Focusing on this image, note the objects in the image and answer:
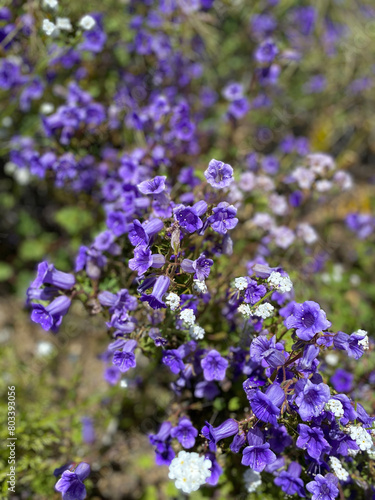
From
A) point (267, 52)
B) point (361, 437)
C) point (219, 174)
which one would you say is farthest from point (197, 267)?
point (267, 52)

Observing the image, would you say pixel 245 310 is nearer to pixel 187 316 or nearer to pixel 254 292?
pixel 254 292

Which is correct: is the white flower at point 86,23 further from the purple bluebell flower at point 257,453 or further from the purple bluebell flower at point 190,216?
the purple bluebell flower at point 257,453

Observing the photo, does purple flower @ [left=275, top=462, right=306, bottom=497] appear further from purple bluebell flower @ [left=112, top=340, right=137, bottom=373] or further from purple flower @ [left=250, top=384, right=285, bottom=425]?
purple bluebell flower @ [left=112, top=340, right=137, bottom=373]

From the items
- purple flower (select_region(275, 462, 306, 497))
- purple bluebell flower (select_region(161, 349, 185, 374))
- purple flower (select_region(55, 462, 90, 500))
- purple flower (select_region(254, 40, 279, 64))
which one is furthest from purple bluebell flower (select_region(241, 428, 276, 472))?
purple flower (select_region(254, 40, 279, 64))

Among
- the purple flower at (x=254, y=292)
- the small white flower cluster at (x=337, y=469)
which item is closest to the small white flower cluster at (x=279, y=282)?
the purple flower at (x=254, y=292)

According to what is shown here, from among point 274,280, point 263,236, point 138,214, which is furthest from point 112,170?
point 274,280

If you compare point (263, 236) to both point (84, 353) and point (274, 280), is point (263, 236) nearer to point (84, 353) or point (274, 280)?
point (274, 280)
